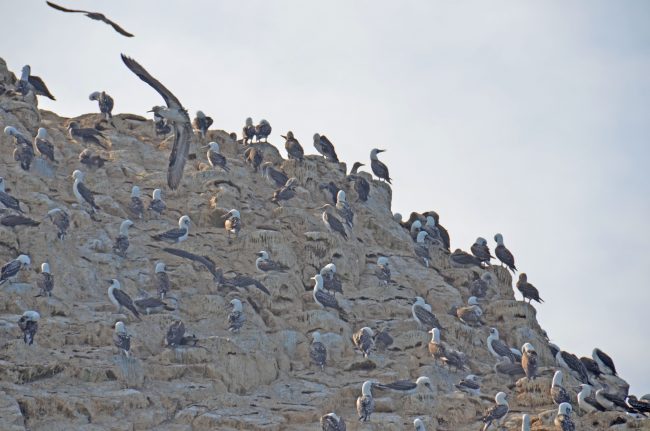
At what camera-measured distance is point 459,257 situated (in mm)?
43594

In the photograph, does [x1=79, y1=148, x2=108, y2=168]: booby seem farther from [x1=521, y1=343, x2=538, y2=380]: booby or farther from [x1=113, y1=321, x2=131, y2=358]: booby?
[x1=521, y1=343, x2=538, y2=380]: booby

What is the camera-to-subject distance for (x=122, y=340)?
33875mm

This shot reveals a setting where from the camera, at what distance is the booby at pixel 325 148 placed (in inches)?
1848

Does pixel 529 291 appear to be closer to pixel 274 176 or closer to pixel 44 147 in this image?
pixel 274 176

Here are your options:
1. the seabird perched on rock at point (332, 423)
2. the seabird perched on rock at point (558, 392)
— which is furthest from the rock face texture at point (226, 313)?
the seabird perched on rock at point (332, 423)

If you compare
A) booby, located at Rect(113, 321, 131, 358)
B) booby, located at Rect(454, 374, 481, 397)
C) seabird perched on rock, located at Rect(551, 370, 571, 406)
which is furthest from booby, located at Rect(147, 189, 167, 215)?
seabird perched on rock, located at Rect(551, 370, 571, 406)

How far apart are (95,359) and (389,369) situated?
712cm

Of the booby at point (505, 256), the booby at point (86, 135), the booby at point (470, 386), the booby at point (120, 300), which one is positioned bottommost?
the booby at point (470, 386)

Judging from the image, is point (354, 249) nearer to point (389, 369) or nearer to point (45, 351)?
point (389, 369)

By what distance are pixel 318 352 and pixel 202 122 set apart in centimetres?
1222

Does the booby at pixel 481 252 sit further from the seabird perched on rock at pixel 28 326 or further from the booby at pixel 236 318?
the seabird perched on rock at pixel 28 326

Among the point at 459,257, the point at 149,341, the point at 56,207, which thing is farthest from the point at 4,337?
the point at 459,257

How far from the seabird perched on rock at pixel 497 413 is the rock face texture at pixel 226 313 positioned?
267mm

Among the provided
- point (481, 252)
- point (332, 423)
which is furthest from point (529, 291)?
point (332, 423)
